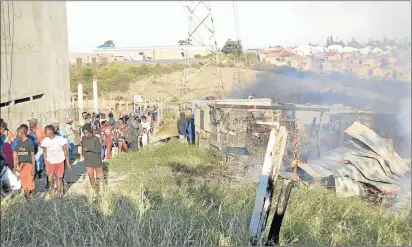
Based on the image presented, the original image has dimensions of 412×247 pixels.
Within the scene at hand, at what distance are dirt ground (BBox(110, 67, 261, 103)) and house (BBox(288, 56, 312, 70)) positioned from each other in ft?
1.25

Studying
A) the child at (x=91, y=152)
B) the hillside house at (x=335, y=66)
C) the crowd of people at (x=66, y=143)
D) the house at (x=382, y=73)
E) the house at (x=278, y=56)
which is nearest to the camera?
the house at (x=382, y=73)

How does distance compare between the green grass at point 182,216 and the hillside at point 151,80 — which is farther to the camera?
the hillside at point 151,80

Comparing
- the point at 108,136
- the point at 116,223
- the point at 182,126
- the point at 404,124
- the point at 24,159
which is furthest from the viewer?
the point at 108,136

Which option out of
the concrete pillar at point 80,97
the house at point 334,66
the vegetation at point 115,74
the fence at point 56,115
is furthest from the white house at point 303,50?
the concrete pillar at point 80,97

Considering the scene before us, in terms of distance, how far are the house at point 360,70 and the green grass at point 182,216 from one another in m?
1.06

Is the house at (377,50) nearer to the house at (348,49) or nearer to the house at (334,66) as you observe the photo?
the house at (348,49)

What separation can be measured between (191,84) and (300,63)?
40.6 inches

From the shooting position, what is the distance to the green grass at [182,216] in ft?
12.1

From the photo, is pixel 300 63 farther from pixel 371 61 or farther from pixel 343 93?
pixel 371 61

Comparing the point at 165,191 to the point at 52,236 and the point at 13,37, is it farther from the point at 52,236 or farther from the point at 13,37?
the point at 13,37

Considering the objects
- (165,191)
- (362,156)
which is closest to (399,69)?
(362,156)

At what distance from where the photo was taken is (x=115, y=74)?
4.61 metres

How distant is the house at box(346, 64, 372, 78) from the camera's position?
401 cm

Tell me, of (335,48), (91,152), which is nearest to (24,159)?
(91,152)
